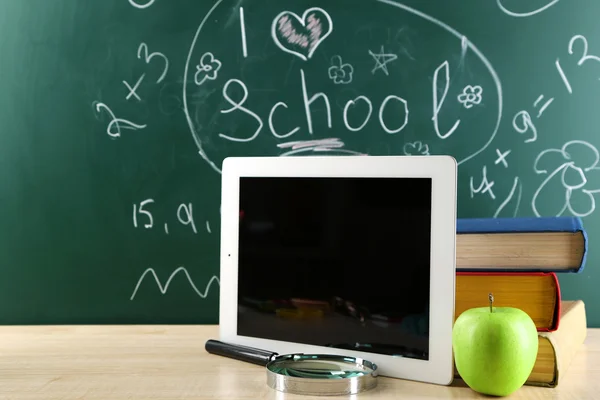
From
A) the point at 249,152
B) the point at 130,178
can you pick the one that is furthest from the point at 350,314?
the point at 130,178

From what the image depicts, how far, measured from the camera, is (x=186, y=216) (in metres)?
1.41

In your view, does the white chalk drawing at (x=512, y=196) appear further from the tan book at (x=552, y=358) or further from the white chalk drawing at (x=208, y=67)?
the white chalk drawing at (x=208, y=67)

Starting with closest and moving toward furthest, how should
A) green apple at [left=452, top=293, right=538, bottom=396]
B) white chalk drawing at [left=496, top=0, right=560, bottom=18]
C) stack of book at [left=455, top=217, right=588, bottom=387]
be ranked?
green apple at [left=452, top=293, right=538, bottom=396], stack of book at [left=455, top=217, right=588, bottom=387], white chalk drawing at [left=496, top=0, right=560, bottom=18]

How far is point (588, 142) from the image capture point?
54.0 inches

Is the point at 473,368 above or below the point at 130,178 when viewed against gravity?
below

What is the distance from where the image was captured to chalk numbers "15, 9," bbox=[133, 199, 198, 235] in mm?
1411

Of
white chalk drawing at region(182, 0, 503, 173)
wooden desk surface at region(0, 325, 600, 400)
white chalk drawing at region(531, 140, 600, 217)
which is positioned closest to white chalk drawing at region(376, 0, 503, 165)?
white chalk drawing at region(182, 0, 503, 173)

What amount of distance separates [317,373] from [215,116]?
2.09 feet

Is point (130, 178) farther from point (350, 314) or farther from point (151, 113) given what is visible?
point (350, 314)

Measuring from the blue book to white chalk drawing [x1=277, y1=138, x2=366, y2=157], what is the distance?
35 centimetres

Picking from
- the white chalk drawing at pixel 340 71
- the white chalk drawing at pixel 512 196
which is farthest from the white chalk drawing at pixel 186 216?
the white chalk drawing at pixel 512 196

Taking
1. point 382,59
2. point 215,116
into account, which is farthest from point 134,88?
point 382,59

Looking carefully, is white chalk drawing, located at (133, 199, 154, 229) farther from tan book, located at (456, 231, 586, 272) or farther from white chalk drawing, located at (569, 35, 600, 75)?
white chalk drawing, located at (569, 35, 600, 75)

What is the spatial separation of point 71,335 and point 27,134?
0.42 m
